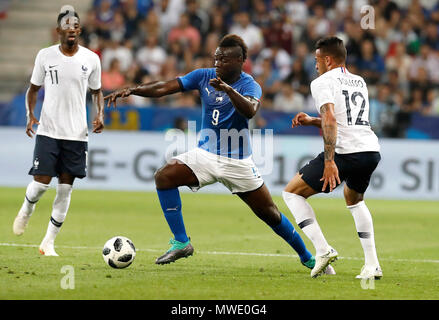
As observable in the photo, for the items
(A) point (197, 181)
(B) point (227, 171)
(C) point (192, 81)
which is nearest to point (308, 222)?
(B) point (227, 171)

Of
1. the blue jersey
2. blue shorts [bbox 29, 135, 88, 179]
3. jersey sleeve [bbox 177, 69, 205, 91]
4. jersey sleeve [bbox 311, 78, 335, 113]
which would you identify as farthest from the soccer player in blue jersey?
blue shorts [bbox 29, 135, 88, 179]

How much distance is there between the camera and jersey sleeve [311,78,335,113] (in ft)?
25.7

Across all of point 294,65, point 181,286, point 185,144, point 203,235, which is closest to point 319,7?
point 294,65

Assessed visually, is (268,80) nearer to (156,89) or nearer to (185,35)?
(185,35)

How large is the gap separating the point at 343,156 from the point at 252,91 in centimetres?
104

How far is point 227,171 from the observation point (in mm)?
8391

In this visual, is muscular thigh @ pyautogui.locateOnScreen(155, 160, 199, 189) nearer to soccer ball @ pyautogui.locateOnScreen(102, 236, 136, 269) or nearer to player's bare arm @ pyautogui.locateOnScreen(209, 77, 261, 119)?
soccer ball @ pyautogui.locateOnScreen(102, 236, 136, 269)

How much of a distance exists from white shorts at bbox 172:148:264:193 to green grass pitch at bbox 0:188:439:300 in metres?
0.85

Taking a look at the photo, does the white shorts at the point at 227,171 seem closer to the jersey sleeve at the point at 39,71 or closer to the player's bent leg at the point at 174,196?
the player's bent leg at the point at 174,196

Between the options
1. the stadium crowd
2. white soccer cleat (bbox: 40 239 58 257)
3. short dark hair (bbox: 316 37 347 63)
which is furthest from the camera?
the stadium crowd

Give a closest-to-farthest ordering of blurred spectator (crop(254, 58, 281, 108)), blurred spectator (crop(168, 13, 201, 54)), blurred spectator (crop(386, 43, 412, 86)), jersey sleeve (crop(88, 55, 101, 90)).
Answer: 1. jersey sleeve (crop(88, 55, 101, 90))
2. blurred spectator (crop(254, 58, 281, 108))
3. blurred spectator (crop(386, 43, 412, 86))
4. blurred spectator (crop(168, 13, 201, 54))

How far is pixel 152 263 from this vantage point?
8891 mm

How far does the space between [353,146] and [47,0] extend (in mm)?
19438

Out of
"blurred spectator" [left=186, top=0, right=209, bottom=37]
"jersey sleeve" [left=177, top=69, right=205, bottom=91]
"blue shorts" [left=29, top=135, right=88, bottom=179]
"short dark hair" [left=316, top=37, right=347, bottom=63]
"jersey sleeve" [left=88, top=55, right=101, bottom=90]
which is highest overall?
"blurred spectator" [left=186, top=0, right=209, bottom=37]
